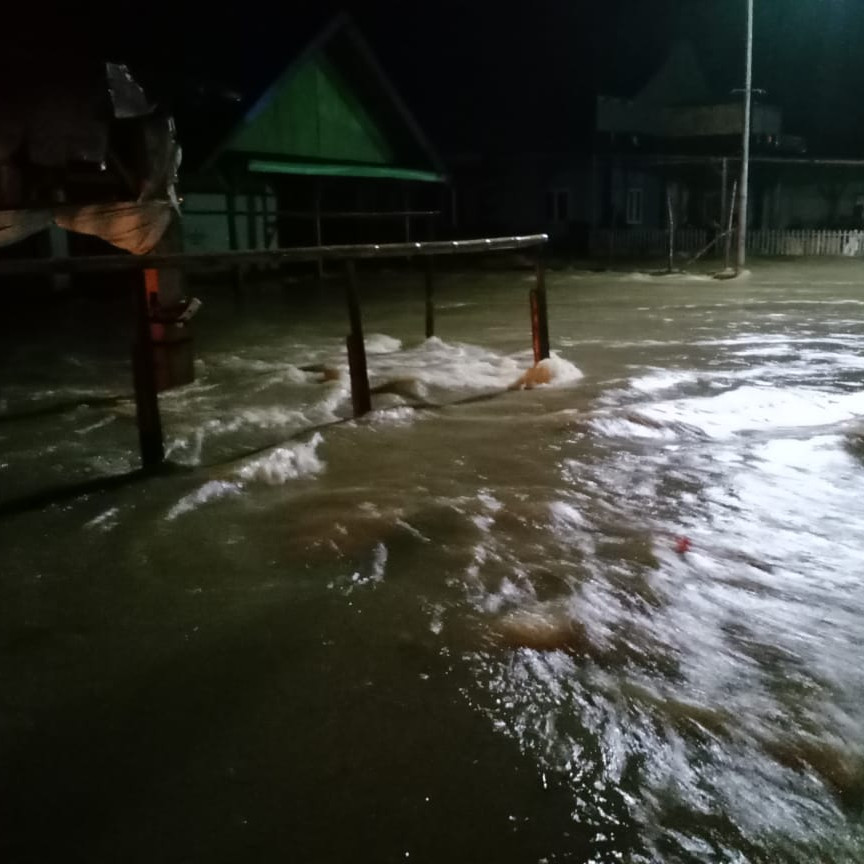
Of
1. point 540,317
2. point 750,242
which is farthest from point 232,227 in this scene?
point 750,242

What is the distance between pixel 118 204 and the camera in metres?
9.30

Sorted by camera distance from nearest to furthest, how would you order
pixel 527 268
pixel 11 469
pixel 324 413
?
1. pixel 11 469
2. pixel 324 413
3. pixel 527 268

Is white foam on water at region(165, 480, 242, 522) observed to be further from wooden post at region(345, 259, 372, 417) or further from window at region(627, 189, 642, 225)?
window at region(627, 189, 642, 225)

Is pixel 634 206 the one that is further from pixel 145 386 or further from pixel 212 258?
pixel 145 386

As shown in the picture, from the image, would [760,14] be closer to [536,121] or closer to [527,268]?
[536,121]

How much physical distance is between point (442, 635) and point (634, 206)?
113 ft

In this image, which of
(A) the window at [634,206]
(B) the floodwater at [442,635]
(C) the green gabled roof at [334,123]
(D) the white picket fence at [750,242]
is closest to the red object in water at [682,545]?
(B) the floodwater at [442,635]

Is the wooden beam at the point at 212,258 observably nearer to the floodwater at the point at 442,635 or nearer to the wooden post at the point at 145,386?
the wooden post at the point at 145,386

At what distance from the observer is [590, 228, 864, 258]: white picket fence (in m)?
30.0

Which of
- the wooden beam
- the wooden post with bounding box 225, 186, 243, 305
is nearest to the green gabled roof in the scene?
the wooden post with bounding box 225, 186, 243, 305

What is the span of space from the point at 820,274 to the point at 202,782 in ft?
76.9

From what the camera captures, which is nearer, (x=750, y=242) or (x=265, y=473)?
(x=265, y=473)

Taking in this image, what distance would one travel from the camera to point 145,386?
6.75 metres

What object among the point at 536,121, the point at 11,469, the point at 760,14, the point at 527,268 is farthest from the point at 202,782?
the point at 760,14
